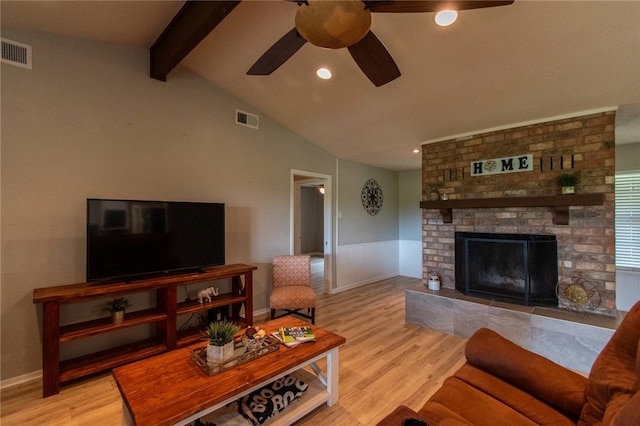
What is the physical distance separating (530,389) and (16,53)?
4.24 metres

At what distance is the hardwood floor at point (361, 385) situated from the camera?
6.30ft

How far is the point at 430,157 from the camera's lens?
3855mm

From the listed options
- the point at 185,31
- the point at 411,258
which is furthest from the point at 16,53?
the point at 411,258

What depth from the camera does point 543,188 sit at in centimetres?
298

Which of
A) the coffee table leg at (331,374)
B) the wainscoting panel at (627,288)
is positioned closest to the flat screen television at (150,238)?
the coffee table leg at (331,374)

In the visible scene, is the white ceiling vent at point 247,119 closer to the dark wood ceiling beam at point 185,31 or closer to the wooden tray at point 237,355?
the dark wood ceiling beam at point 185,31

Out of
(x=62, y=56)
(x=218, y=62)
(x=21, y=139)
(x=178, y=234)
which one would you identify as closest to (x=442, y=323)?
(x=178, y=234)

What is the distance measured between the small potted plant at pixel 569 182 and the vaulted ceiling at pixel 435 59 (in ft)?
2.13

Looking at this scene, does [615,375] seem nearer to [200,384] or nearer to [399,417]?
[399,417]

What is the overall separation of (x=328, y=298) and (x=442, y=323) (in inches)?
71.6

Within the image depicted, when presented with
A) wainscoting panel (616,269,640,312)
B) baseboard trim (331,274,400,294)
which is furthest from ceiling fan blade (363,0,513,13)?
wainscoting panel (616,269,640,312)

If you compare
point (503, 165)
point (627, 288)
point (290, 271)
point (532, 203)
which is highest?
point (503, 165)

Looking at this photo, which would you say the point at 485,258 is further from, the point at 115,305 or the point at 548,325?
the point at 115,305

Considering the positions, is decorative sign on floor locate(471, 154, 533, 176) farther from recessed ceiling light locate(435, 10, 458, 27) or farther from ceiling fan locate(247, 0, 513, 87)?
ceiling fan locate(247, 0, 513, 87)
